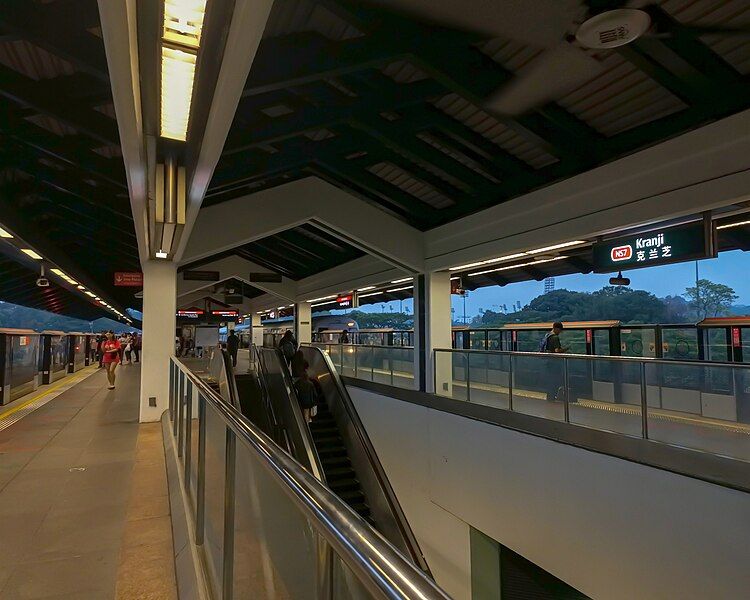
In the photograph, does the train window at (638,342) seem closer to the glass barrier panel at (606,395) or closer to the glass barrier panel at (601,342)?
the glass barrier panel at (601,342)

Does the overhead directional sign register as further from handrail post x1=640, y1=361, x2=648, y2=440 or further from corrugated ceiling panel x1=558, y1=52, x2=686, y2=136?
handrail post x1=640, y1=361, x2=648, y2=440

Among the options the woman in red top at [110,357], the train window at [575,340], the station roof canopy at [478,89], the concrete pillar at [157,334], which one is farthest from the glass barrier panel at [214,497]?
the woman in red top at [110,357]

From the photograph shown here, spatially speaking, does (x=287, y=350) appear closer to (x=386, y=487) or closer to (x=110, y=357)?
(x=110, y=357)

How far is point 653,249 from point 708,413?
7.23 ft

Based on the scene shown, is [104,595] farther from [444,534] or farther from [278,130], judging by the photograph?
[444,534]

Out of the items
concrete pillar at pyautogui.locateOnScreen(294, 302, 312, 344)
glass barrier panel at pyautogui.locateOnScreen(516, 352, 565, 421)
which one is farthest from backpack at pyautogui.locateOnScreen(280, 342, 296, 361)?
concrete pillar at pyautogui.locateOnScreen(294, 302, 312, 344)

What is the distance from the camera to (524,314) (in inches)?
1785

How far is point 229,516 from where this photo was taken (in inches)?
80.8

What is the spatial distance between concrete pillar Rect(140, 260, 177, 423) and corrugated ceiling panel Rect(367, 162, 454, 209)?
4.52 m

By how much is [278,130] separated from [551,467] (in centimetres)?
582

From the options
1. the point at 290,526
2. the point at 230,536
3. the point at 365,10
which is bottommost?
the point at 230,536

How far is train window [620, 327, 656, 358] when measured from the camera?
352 inches

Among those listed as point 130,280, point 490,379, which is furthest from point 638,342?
point 130,280

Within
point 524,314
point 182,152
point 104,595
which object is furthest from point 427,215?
point 524,314
